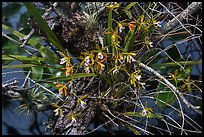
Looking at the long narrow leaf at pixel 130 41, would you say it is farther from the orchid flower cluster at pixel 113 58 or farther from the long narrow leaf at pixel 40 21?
the long narrow leaf at pixel 40 21

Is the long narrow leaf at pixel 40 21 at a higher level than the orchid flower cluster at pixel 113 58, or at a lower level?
higher

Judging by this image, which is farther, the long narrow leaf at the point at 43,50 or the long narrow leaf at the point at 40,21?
the long narrow leaf at the point at 43,50

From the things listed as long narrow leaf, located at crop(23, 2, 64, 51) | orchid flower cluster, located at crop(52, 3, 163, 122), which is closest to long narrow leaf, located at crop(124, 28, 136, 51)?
orchid flower cluster, located at crop(52, 3, 163, 122)

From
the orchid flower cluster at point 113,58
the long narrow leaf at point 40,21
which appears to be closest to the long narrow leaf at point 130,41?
A: the orchid flower cluster at point 113,58

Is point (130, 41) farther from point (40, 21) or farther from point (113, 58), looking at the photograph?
point (40, 21)

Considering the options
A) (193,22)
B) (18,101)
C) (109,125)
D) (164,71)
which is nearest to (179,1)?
(193,22)

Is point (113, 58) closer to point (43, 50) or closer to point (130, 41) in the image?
point (130, 41)

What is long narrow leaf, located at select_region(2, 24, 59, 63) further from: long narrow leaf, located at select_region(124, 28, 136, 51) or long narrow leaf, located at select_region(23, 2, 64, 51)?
long narrow leaf, located at select_region(124, 28, 136, 51)

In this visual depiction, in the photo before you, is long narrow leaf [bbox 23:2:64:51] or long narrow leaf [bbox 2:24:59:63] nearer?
long narrow leaf [bbox 23:2:64:51]

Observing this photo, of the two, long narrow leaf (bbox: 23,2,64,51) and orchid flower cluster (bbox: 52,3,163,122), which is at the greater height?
long narrow leaf (bbox: 23,2,64,51)

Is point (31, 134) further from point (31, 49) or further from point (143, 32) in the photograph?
point (143, 32)

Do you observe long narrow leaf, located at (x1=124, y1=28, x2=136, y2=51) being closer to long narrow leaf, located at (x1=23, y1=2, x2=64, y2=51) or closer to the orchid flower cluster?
the orchid flower cluster

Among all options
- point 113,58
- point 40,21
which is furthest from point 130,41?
point 40,21

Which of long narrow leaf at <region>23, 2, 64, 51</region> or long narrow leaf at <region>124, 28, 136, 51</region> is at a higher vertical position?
long narrow leaf at <region>23, 2, 64, 51</region>
